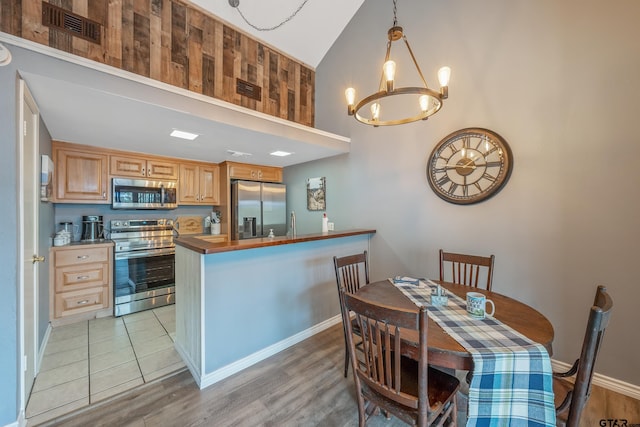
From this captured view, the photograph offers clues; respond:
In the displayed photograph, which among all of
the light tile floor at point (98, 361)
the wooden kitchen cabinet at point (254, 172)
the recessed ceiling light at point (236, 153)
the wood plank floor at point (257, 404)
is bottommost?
the wood plank floor at point (257, 404)

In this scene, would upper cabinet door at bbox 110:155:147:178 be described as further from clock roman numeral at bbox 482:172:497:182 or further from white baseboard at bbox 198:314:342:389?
clock roman numeral at bbox 482:172:497:182

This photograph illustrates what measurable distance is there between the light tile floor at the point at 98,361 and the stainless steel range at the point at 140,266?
0.29 metres

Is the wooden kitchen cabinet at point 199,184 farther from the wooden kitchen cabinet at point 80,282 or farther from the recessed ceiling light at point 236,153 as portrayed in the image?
the wooden kitchen cabinet at point 80,282

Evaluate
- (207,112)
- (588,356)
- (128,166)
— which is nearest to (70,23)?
(207,112)

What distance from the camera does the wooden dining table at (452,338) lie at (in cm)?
118

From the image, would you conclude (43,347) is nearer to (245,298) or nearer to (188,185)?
(245,298)

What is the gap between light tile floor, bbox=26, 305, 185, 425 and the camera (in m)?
1.87

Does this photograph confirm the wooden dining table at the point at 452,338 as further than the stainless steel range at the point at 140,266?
No

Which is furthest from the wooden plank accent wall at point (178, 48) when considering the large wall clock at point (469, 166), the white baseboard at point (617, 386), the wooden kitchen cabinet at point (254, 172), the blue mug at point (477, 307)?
the white baseboard at point (617, 386)

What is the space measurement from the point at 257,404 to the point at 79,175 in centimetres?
354

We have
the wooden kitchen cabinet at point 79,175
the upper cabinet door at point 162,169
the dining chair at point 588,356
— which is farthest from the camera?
the upper cabinet door at point 162,169

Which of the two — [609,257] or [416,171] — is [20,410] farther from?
[609,257]

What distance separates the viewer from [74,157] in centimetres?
324

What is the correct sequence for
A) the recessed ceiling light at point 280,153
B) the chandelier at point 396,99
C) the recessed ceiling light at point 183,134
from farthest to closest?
the recessed ceiling light at point 280,153 < the recessed ceiling light at point 183,134 < the chandelier at point 396,99
